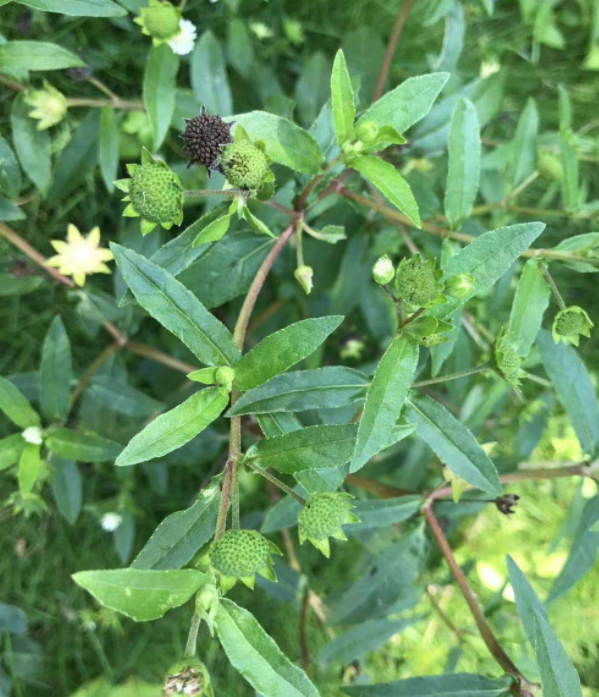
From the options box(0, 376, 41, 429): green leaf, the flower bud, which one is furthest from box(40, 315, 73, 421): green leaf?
the flower bud

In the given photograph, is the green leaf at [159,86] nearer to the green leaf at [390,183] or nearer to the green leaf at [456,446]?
the green leaf at [390,183]

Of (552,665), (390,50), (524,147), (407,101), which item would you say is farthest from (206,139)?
(552,665)

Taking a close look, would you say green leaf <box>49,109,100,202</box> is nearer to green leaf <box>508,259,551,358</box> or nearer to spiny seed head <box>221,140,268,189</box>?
spiny seed head <box>221,140,268,189</box>

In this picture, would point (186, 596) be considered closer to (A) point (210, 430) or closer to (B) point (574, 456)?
(A) point (210, 430)

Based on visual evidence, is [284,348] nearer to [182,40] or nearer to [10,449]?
[10,449]

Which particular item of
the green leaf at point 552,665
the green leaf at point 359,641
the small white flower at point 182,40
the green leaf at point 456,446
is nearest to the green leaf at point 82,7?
the small white flower at point 182,40

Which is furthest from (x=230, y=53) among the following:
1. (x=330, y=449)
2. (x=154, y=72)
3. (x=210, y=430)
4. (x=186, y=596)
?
(x=186, y=596)
